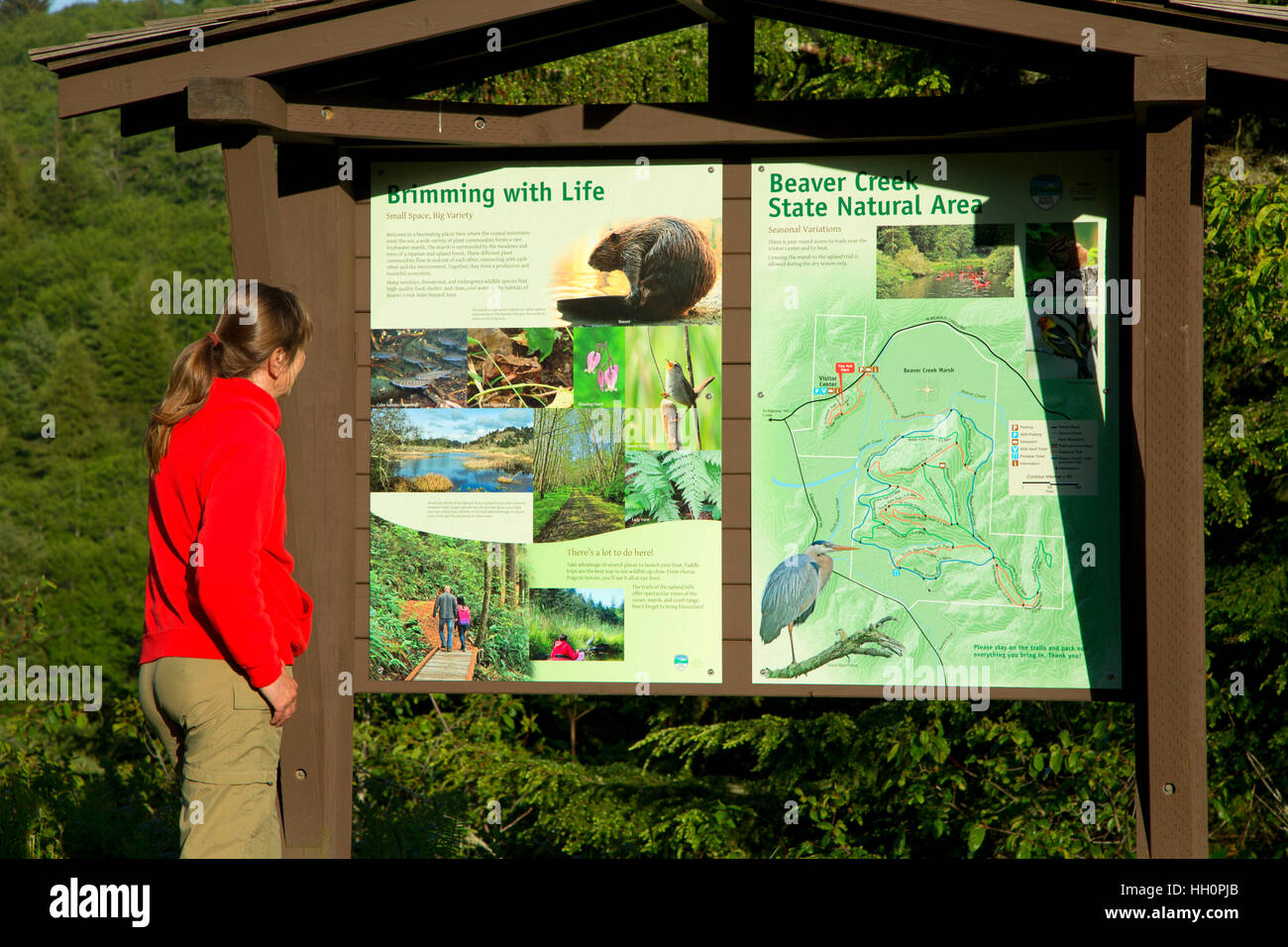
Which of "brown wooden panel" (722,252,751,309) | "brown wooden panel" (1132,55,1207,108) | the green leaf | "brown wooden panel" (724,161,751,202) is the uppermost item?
"brown wooden panel" (1132,55,1207,108)

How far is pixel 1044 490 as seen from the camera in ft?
13.2

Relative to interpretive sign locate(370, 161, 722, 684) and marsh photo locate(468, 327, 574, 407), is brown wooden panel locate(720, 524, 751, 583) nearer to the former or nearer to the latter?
interpretive sign locate(370, 161, 722, 684)

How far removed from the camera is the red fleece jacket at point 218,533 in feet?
9.15

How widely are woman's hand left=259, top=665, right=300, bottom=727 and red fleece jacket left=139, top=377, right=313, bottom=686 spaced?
0.02 metres

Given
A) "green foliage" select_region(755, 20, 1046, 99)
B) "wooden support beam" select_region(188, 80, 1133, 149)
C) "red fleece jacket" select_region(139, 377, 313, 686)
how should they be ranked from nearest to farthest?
"red fleece jacket" select_region(139, 377, 313, 686), "wooden support beam" select_region(188, 80, 1133, 149), "green foliage" select_region(755, 20, 1046, 99)

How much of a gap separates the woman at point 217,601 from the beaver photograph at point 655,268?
57.6 inches

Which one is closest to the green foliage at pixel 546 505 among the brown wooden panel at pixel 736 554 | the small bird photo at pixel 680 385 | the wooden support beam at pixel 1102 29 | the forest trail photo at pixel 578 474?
the forest trail photo at pixel 578 474

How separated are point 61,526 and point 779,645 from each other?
26.3m

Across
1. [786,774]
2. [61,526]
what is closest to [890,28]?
[786,774]

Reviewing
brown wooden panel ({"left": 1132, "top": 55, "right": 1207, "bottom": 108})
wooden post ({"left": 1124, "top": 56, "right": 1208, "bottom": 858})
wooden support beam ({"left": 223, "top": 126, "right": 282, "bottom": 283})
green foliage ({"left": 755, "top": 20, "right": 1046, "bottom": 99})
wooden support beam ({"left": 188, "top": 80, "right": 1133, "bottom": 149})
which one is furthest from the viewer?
green foliage ({"left": 755, "top": 20, "right": 1046, "bottom": 99})

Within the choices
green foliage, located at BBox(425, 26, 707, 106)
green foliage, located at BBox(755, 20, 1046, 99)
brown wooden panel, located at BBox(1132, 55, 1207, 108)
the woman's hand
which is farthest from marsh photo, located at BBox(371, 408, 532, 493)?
green foliage, located at BBox(425, 26, 707, 106)

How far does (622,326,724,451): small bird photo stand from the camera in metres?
4.18

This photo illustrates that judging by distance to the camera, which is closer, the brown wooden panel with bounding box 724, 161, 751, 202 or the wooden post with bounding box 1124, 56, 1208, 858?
the wooden post with bounding box 1124, 56, 1208, 858
